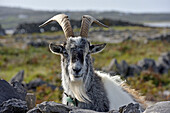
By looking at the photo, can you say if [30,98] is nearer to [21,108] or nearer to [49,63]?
[21,108]

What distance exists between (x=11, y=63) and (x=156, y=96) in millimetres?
13657

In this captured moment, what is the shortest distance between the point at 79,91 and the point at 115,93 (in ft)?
4.17

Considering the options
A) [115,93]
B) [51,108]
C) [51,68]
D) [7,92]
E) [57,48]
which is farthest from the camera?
[51,68]

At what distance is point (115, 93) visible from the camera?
623cm

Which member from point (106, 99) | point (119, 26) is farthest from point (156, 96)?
point (119, 26)

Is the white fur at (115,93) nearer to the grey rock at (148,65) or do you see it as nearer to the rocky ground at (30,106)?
the rocky ground at (30,106)

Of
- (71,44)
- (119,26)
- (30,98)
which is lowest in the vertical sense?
(119,26)

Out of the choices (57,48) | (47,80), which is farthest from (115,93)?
(47,80)

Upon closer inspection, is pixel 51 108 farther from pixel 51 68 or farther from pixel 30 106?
pixel 51 68

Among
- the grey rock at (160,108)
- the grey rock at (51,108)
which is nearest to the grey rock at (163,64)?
the grey rock at (160,108)

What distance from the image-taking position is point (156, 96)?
1451 cm

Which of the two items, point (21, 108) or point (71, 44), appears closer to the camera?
point (21, 108)

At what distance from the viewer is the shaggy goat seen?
5.11 meters

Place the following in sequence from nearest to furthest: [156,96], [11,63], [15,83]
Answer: [15,83], [156,96], [11,63]
